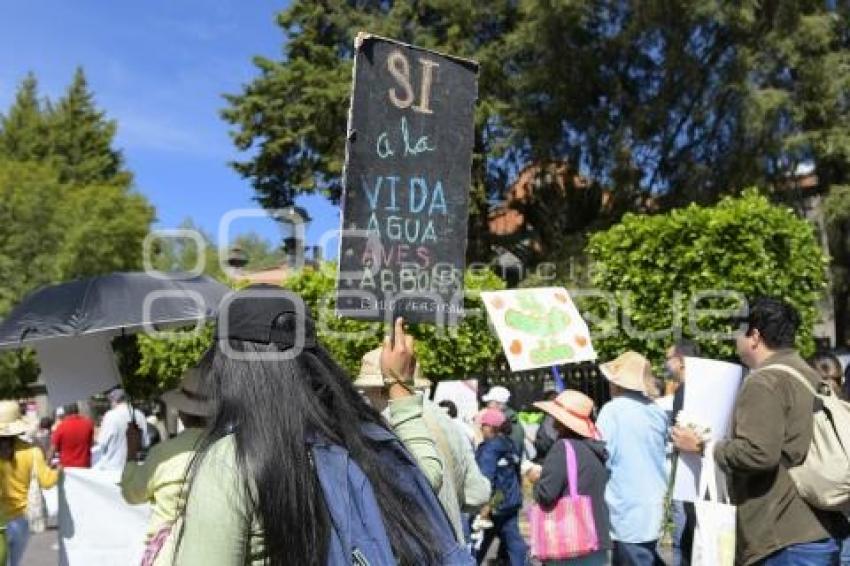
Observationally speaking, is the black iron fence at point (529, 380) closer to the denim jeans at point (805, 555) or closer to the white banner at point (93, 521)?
the white banner at point (93, 521)

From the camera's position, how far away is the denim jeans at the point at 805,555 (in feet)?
12.4

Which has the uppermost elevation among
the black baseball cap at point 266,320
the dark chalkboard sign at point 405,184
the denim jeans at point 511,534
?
the dark chalkboard sign at point 405,184

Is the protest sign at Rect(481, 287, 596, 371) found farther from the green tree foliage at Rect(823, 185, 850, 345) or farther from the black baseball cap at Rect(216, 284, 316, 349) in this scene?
the green tree foliage at Rect(823, 185, 850, 345)

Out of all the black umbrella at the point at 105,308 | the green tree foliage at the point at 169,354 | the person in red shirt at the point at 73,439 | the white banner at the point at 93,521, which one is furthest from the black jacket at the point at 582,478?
the green tree foliage at the point at 169,354

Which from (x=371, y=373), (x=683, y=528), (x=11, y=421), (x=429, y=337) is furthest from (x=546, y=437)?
(x=429, y=337)

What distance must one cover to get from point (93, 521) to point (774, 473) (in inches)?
190

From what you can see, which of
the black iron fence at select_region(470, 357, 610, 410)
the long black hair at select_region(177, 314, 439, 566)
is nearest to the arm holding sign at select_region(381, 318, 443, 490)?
the long black hair at select_region(177, 314, 439, 566)

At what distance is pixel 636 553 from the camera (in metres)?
5.97

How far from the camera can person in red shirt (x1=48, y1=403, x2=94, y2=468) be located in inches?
471

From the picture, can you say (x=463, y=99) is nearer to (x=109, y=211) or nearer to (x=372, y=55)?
(x=372, y=55)

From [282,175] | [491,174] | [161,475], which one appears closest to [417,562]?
[161,475]

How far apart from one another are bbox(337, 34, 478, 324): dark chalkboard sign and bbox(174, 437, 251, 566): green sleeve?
165cm

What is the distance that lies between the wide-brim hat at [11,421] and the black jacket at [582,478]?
11.8 ft

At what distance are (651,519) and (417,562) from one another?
423 centimetres
